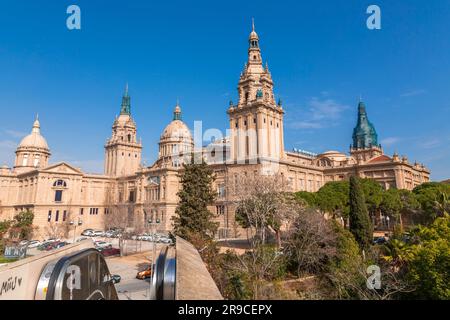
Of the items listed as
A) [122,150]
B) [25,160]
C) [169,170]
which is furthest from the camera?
[122,150]

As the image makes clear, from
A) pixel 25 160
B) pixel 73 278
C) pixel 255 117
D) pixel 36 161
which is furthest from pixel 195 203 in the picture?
pixel 25 160

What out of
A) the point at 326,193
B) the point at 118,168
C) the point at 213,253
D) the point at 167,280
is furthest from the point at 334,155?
the point at 167,280

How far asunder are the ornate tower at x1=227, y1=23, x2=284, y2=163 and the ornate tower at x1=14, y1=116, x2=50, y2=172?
179 ft

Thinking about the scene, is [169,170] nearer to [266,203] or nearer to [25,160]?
[266,203]

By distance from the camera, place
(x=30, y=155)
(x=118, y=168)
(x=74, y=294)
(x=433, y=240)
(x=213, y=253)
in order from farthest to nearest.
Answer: (x=118, y=168) < (x=30, y=155) < (x=213, y=253) < (x=433, y=240) < (x=74, y=294)

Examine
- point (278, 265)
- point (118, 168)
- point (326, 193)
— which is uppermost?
point (118, 168)

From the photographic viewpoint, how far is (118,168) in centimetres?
8562

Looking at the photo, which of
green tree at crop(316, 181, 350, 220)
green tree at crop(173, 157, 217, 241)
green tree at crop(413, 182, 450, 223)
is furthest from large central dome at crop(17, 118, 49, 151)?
green tree at crop(413, 182, 450, 223)

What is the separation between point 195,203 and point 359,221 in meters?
16.9

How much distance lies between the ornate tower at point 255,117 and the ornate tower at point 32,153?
54534 mm

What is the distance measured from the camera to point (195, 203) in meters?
28.7

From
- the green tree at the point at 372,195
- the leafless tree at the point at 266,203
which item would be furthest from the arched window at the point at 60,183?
the green tree at the point at 372,195
